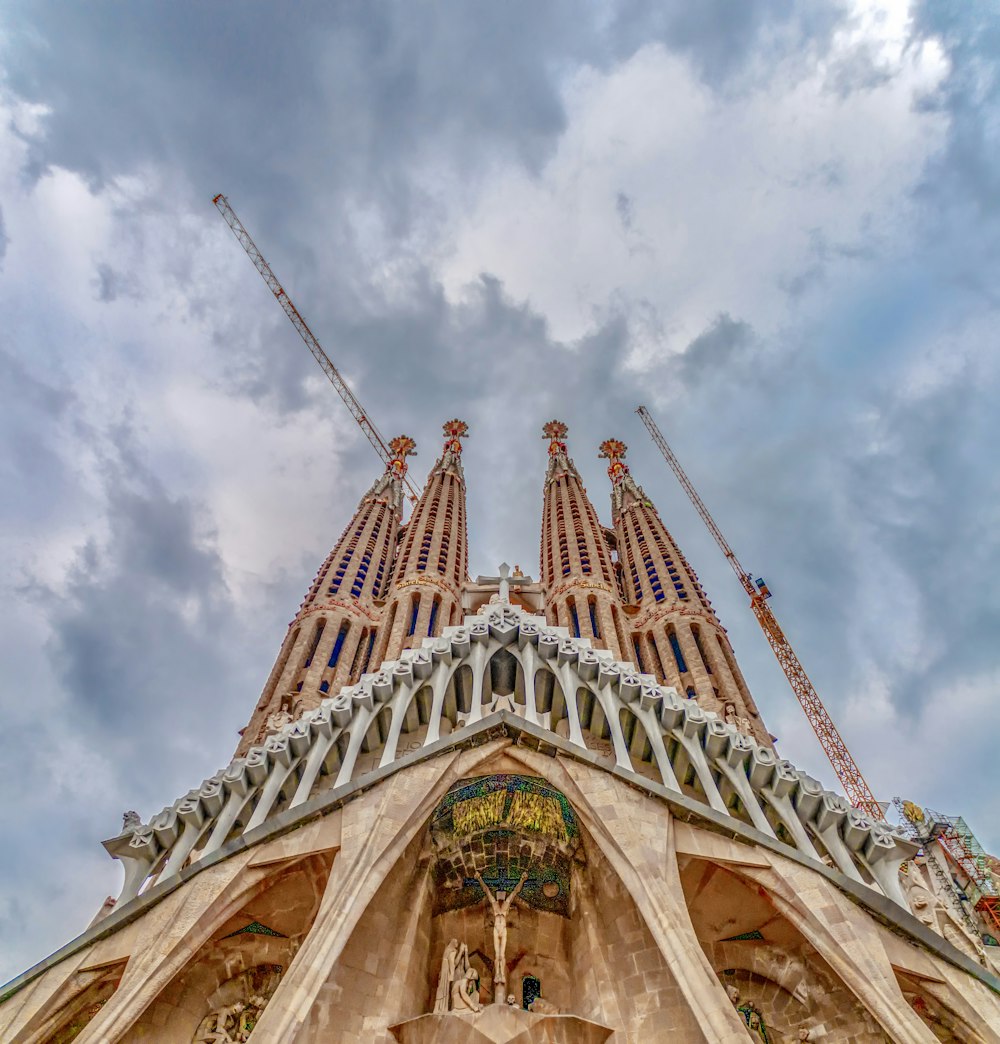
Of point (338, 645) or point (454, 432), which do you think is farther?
point (454, 432)

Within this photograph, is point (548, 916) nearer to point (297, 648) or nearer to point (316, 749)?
point (316, 749)

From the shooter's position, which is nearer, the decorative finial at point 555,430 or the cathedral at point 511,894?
the cathedral at point 511,894

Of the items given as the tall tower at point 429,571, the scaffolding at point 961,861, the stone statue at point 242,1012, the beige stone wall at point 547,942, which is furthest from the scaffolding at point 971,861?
the stone statue at point 242,1012

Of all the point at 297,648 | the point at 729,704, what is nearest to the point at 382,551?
the point at 297,648

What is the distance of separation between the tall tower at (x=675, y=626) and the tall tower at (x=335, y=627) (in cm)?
1198

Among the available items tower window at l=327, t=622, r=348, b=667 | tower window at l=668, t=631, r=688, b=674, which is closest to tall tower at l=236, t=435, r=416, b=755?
tower window at l=327, t=622, r=348, b=667

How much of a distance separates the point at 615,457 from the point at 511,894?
4148 cm

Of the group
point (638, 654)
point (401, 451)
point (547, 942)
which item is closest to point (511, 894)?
point (547, 942)

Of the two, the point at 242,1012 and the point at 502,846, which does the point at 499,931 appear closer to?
the point at 502,846

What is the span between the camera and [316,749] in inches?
680

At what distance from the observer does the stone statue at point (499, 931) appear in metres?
14.6

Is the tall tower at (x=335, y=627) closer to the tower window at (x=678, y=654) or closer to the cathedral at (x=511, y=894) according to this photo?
the cathedral at (x=511, y=894)

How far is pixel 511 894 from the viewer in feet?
52.5

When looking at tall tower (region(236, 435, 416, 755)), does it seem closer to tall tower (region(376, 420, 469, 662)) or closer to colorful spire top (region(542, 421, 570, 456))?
tall tower (region(376, 420, 469, 662))
